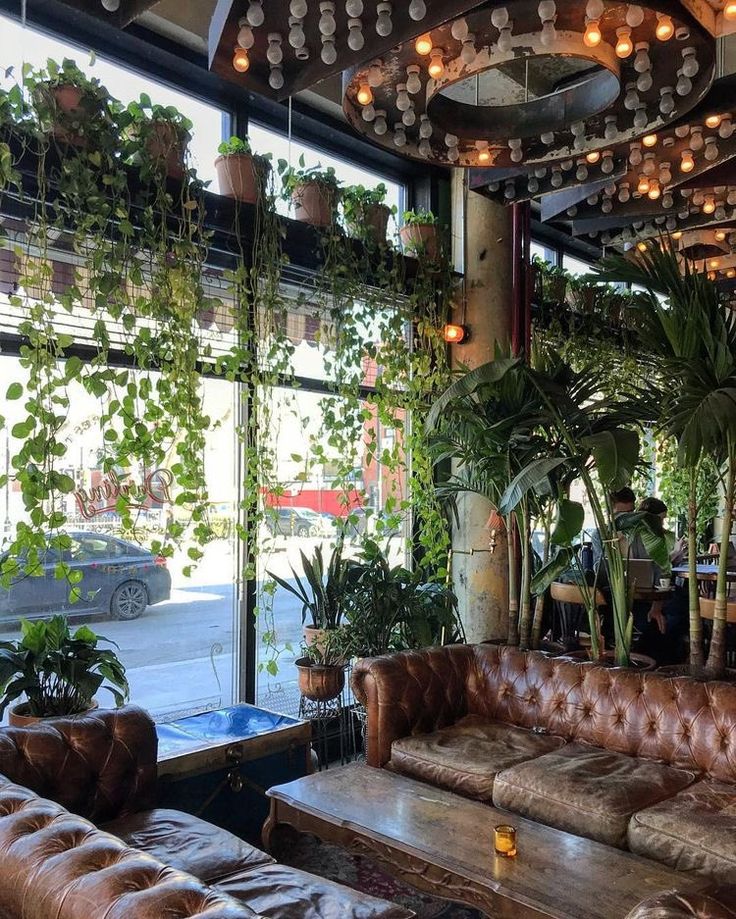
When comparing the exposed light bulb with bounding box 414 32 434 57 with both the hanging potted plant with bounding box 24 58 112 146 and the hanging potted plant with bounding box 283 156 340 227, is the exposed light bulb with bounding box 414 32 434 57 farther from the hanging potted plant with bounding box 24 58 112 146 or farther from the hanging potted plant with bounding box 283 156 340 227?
the hanging potted plant with bounding box 283 156 340 227

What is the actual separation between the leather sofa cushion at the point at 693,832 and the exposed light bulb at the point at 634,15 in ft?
9.22

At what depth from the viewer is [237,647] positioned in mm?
4680

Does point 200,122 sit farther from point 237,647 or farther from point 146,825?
point 146,825

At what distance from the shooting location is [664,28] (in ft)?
9.24

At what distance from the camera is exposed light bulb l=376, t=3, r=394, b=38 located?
269cm

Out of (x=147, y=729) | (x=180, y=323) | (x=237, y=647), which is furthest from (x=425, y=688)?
(x=180, y=323)

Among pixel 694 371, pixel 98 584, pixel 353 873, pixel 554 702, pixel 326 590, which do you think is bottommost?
pixel 353 873

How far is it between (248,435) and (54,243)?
139 centimetres

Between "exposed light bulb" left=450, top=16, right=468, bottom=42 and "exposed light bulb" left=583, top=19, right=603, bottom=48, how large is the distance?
1.36 feet

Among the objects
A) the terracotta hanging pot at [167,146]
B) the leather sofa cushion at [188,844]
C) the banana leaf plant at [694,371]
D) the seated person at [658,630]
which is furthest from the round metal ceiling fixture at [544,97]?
the seated person at [658,630]

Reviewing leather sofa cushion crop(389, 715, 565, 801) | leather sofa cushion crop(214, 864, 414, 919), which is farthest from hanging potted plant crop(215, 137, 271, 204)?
leather sofa cushion crop(214, 864, 414, 919)

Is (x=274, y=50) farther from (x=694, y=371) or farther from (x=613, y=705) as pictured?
(x=613, y=705)

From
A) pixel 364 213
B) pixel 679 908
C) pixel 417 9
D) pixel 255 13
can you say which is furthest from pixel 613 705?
pixel 255 13

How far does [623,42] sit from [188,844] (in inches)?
123
